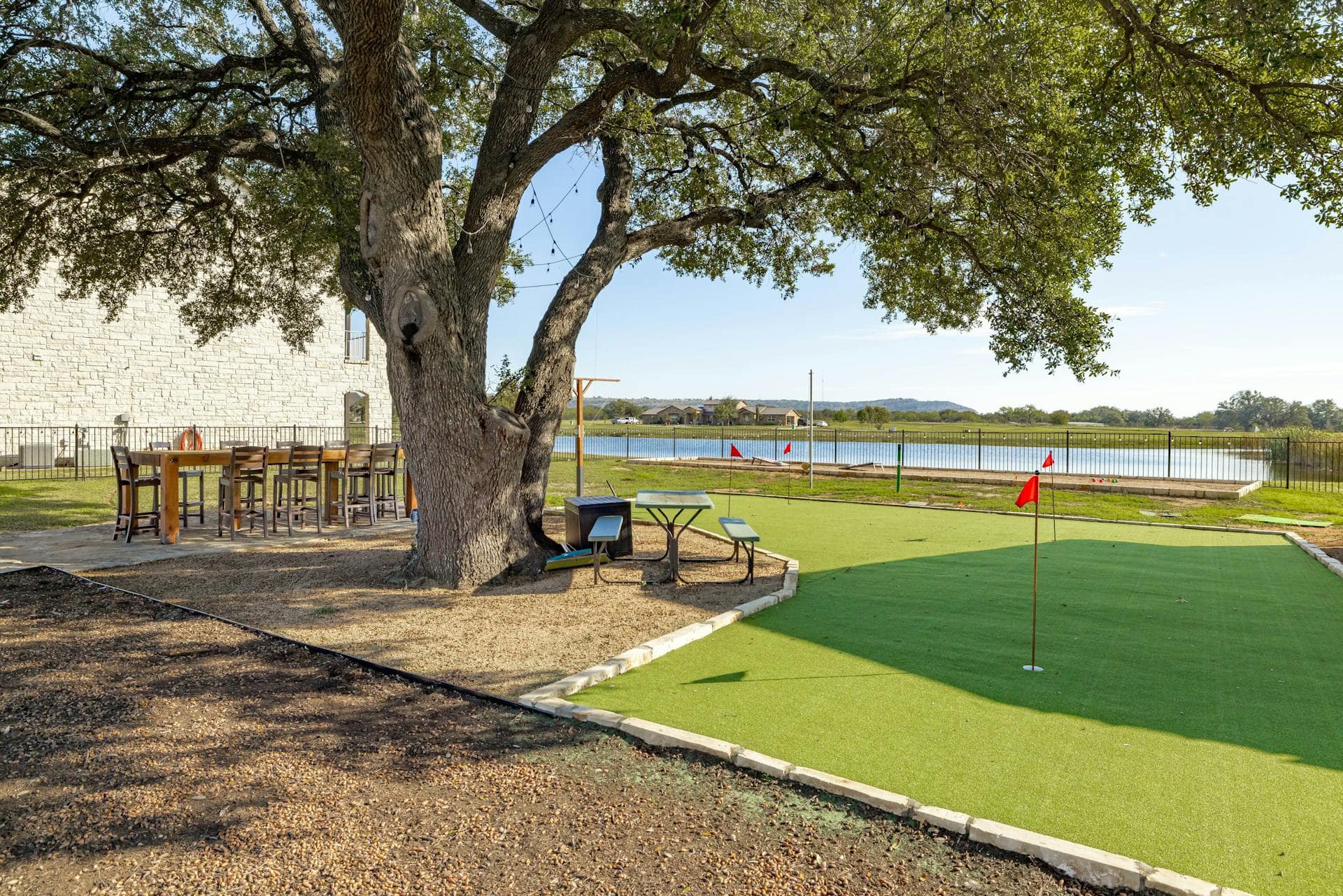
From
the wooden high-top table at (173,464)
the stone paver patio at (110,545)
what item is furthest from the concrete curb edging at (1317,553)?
the stone paver patio at (110,545)

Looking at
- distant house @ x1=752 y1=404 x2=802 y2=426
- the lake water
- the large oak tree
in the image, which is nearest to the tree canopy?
the large oak tree

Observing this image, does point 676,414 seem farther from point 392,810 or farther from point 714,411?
point 392,810

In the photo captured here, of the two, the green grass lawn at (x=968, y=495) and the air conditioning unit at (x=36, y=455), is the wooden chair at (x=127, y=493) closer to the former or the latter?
the green grass lawn at (x=968, y=495)

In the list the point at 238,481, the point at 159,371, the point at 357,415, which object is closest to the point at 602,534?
the point at 238,481

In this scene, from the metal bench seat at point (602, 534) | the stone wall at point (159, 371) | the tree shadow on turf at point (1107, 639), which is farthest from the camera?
the stone wall at point (159, 371)

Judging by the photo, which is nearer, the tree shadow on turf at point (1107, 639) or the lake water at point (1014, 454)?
the tree shadow on turf at point (1107, 639)

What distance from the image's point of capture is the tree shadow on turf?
3705mm

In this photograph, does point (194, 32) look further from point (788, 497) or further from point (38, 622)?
point (788, 497)

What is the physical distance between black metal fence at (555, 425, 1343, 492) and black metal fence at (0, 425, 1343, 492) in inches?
2.0

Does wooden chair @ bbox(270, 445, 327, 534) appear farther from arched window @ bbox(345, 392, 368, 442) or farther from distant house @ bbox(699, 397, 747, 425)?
distant house @ bbox(699, 397, 747, 425)

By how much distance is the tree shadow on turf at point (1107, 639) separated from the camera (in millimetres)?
3705

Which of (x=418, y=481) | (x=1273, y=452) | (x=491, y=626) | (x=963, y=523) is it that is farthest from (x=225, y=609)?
(x=1273, y=452)

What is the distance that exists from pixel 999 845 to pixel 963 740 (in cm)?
82

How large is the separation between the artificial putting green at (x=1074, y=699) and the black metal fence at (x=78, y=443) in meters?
15.6
